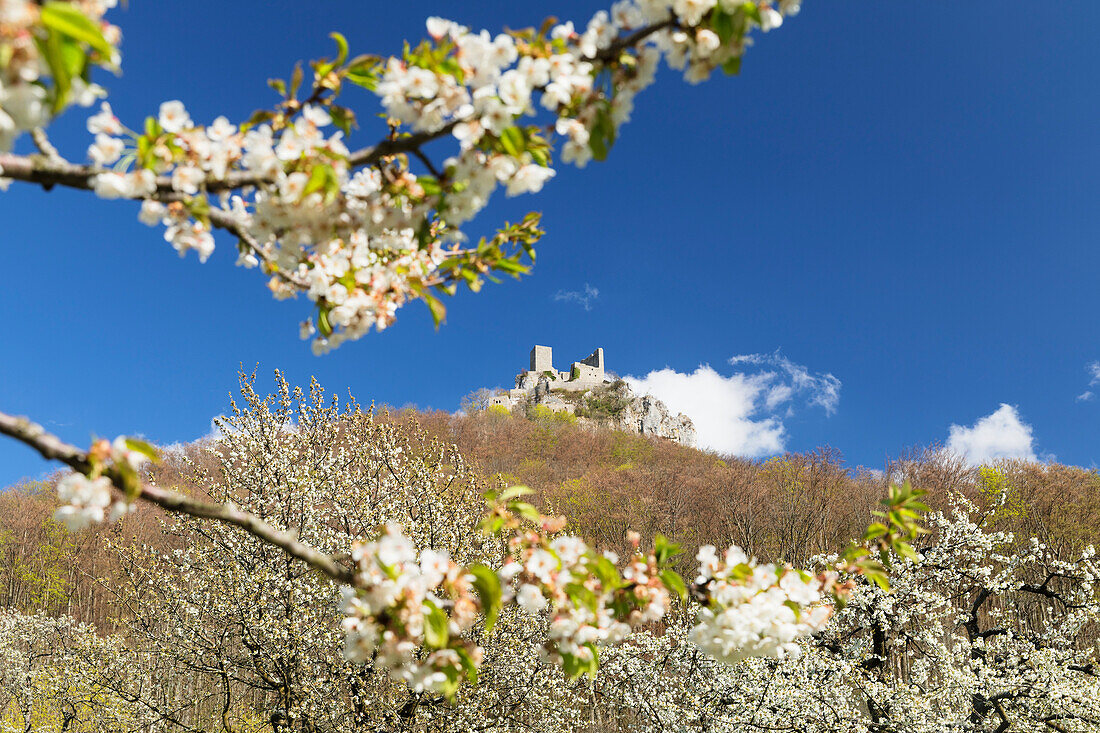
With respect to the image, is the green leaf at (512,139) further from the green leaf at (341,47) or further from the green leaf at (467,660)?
the green leaf at (467,660)

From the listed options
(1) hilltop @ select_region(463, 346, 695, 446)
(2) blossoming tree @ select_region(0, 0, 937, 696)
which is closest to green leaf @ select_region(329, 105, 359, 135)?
(2) blossoming tree @ select_region(0, 0, 937, 696)

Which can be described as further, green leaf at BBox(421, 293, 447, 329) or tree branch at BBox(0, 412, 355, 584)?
green leaf at BBox(421, 293, 447, 329)

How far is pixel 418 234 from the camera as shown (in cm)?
170

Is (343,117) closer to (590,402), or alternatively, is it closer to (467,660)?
(467,660)

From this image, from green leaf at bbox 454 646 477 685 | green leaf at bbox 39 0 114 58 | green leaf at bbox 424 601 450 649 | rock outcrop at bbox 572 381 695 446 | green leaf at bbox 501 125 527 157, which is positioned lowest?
green leaf at bbox 454 646 477 685

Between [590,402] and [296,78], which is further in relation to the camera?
[590,402]

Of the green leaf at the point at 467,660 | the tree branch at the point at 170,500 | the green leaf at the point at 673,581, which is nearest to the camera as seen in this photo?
the tree branch at the point at 170,500

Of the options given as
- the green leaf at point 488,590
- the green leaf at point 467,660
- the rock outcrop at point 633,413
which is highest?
the rock outcrop at point 633,413

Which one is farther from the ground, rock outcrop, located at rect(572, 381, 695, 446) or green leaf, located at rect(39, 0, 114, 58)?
rock outcrop, located at rect(572, 381, 695, 446)

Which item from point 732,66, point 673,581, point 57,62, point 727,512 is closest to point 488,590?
point 673,581

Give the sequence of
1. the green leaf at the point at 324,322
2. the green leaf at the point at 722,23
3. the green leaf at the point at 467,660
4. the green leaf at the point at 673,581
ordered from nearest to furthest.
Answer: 1. the green leaf at the point at 722,23
2. the green leaf at the point at 467,660
3. the green leaf at the point at 673,581
4. the green leaf at the point at 324,322

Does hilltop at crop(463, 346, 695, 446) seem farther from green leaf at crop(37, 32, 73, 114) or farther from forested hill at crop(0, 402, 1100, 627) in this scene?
green leaf at crop(37, 32, 73, 114)

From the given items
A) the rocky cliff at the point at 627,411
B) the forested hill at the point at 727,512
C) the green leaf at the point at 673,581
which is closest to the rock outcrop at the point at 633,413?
the rocky cliff at the point at 627,411

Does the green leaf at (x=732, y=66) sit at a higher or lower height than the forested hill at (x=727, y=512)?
lower
